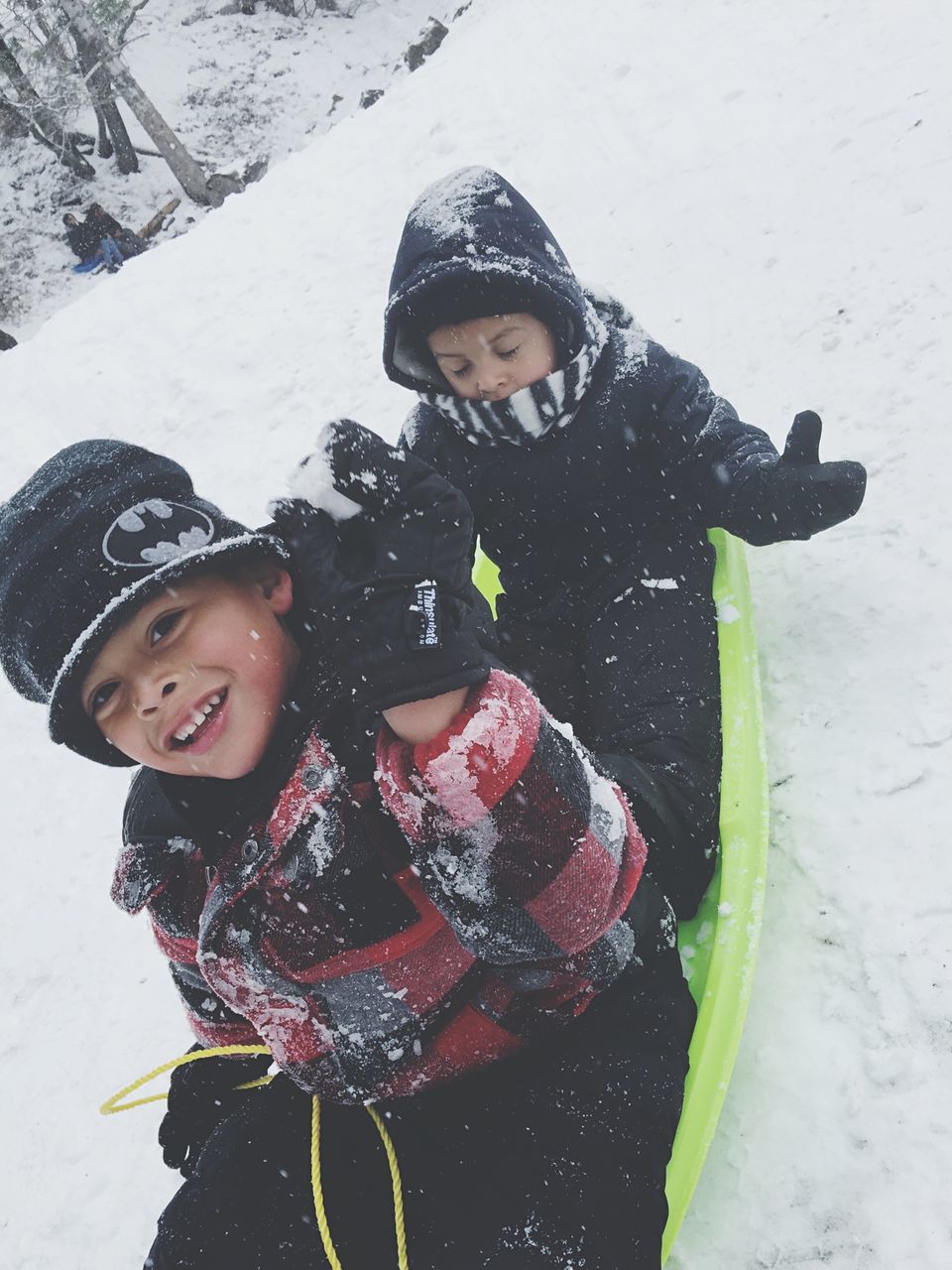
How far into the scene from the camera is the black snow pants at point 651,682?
185cm

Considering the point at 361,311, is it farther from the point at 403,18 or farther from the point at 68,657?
the point at 403,18

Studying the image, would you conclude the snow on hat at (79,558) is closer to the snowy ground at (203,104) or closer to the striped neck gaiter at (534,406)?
the striped neck gaiter at (534,406)

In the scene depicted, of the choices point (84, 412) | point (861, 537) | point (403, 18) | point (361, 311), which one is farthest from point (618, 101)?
point (403, 18)

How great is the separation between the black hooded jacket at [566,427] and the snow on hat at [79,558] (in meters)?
1.18

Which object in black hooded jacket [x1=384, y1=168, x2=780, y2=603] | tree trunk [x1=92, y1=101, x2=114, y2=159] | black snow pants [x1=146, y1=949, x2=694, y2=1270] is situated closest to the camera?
black snow pants [x1=146, y1=949, x2=694, y2=1270]

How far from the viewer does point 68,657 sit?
1.16m

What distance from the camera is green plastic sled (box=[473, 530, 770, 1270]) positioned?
1484 mm

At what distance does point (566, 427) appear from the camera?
231cm

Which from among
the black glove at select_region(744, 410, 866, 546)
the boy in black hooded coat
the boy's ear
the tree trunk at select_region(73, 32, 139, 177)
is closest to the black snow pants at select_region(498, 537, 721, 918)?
the boy in black hooded coat

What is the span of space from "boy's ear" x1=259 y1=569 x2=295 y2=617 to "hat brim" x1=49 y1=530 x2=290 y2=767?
0.23ft

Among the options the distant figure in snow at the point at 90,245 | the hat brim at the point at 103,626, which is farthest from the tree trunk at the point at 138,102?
the hat brim at the point at 103,626

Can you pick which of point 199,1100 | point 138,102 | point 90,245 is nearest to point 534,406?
point 199,1100

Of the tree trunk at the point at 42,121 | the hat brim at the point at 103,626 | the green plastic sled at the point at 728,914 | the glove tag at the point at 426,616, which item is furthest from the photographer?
the tree trunk at the point at 42,121

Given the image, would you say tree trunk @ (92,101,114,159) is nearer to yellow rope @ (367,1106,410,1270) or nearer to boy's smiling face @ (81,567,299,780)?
boy's smiling face @ (81,567,299,780)
